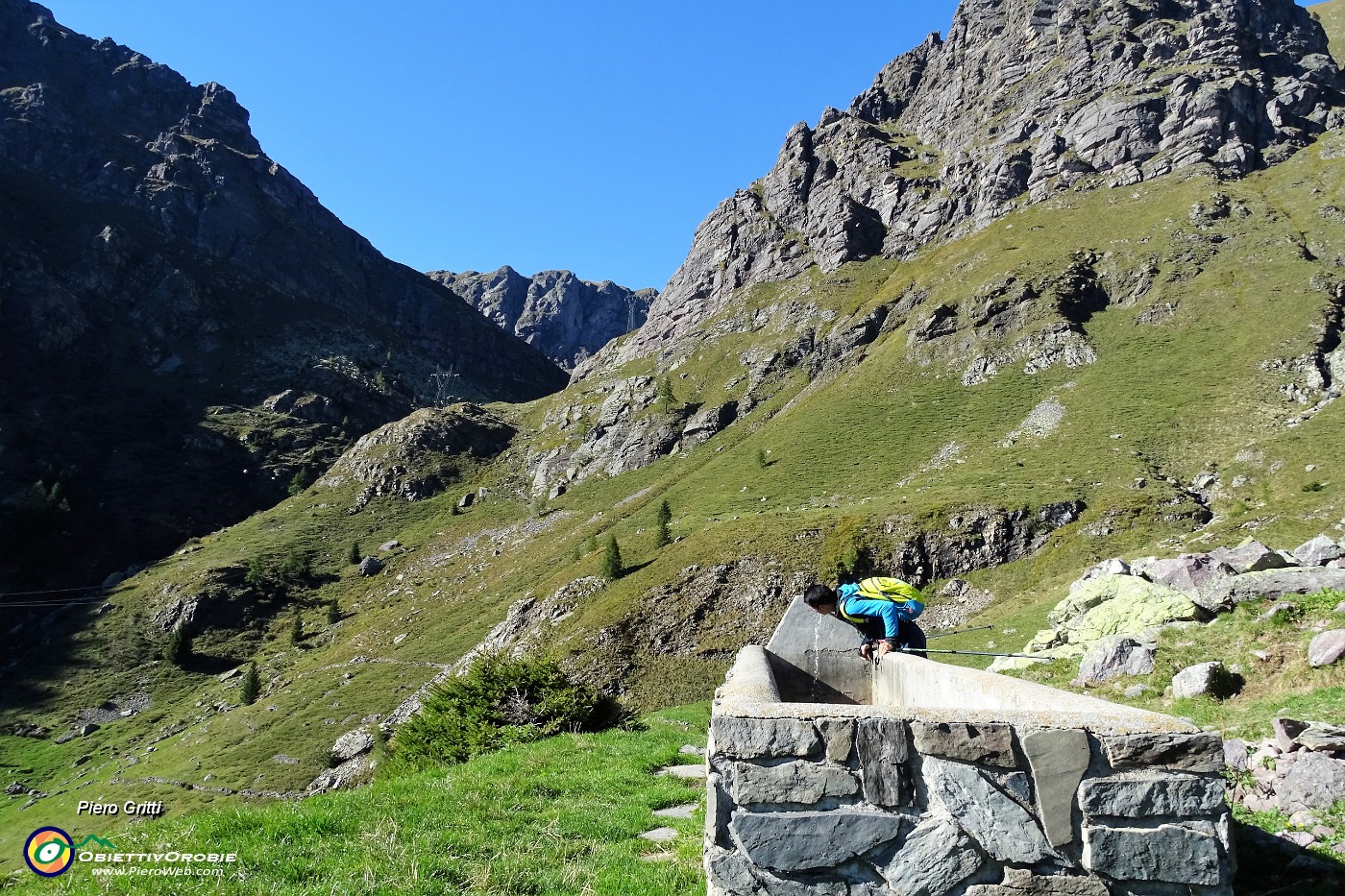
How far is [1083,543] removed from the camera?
41.8 metres

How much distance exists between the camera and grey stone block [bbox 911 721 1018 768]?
3867 millimetres

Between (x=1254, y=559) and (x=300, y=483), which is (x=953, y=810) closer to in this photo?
(x=1254, y=559)

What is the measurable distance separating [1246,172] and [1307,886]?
126962mm

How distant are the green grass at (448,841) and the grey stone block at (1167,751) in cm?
359

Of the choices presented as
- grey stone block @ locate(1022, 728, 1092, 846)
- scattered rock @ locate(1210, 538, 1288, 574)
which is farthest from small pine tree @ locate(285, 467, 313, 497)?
grey stone block @ locate(1022, 728, 1092, 846)

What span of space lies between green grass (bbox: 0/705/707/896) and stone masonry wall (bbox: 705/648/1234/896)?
2.31m

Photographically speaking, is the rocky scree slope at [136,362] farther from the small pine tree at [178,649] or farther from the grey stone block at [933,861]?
the grey stone block at [933,861]

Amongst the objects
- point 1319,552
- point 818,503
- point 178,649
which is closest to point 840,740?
point 1319,552

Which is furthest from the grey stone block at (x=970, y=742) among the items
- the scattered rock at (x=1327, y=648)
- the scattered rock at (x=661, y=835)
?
the scattered rock at (x=1327, y=648)

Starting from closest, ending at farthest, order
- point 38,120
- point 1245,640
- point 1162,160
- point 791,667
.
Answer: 1. point 791,667
2. point 1245,640
3. point 1162,160
4. point 38,120

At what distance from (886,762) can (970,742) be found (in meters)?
0.50

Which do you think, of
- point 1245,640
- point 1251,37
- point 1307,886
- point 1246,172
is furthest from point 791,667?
point 1251,37

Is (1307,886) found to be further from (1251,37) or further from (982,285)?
(1251,37)

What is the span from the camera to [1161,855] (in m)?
3.65
